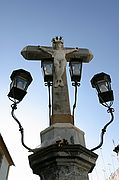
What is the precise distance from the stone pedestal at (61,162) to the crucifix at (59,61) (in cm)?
88

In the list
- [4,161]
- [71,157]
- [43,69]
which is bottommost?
[71,157]

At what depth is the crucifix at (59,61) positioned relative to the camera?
440 cm

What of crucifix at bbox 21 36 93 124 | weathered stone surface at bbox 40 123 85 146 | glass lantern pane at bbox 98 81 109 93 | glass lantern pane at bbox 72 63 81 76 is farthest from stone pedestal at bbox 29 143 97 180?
glass lantern pane at bbox 72 63 81 76

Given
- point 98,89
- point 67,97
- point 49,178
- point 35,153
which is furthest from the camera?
point 67,97

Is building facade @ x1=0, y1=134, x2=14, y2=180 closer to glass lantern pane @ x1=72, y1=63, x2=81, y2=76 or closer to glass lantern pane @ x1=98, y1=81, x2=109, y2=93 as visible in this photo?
glass lantern pane @ x1=72, y1=63, x2=81, y2=76

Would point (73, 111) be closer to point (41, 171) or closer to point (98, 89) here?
point (98, 89)

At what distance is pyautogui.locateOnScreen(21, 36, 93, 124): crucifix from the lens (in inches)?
173

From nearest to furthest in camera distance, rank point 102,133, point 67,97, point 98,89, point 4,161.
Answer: point 102,133 → point 98,89 → point 67,97 → point 4,161

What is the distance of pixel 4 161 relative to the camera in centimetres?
2345

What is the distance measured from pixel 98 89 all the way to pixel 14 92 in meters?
1.33

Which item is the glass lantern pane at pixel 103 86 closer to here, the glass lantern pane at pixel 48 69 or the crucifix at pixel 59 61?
the crucifix at pixel 59 61

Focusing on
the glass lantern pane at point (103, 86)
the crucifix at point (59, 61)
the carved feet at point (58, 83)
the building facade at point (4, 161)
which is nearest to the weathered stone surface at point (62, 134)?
the crucifix at point (59, 61)

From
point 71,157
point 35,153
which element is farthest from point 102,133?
point 35,153

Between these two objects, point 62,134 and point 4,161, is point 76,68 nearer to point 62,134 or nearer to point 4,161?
point 62,134
